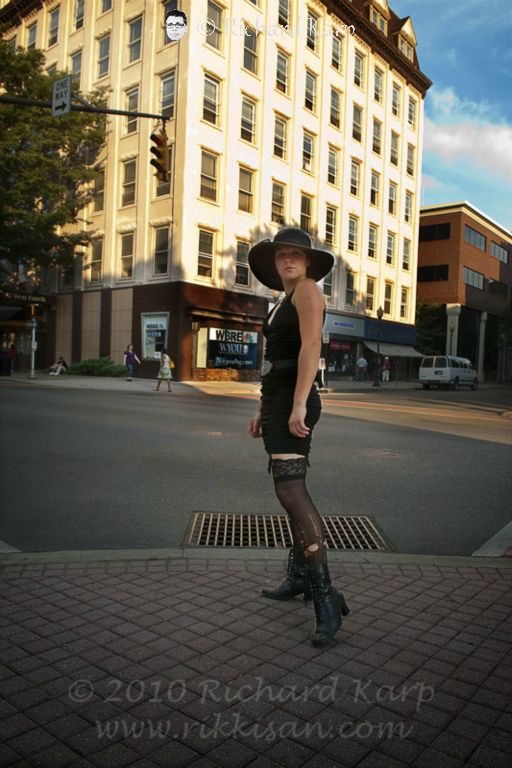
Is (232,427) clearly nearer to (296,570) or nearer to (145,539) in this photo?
(145,539)

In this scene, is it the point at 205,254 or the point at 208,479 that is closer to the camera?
the point at 208,479

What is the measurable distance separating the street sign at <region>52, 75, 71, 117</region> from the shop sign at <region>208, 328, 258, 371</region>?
18.4 metres

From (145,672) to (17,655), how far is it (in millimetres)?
589

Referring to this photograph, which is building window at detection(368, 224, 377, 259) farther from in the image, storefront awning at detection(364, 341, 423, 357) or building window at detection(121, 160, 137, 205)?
building window at detection(121, 160, 137, 205)

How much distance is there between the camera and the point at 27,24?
36.6 m

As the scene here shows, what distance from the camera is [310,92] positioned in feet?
110

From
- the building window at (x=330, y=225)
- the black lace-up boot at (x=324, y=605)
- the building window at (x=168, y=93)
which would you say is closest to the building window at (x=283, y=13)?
the building window at (x=168, y=93)

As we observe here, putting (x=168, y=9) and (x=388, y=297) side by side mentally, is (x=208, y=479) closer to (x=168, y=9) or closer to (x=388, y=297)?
(x=168, y=9)

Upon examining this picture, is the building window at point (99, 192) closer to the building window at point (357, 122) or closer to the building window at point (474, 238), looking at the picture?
the building window at point (357, 122)

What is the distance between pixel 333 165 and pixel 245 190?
330 inches

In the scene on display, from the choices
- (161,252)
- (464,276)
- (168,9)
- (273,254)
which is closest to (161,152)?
(273,254)

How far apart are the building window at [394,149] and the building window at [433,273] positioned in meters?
12.2

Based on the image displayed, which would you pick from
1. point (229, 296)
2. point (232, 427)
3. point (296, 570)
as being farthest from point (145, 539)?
point (229, 296)

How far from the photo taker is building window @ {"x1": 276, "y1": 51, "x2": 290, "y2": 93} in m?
31.5
